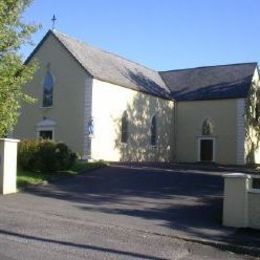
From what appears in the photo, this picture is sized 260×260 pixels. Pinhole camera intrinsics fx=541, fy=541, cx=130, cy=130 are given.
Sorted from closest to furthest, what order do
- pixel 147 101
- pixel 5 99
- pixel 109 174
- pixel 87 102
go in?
pixel 5 99, pixel 109 174, pixel 87 102, pixel 147 101

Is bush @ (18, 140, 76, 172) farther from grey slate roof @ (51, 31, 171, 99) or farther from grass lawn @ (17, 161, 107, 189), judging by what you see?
grey slate roof @ (51, 31, 171, 99)

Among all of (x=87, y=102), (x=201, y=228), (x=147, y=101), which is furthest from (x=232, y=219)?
(x=147, y=101)

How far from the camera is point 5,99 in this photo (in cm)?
1930

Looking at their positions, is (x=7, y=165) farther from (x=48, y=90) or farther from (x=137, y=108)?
(x=137, y=108)

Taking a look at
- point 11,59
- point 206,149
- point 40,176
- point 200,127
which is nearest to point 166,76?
point 200,127

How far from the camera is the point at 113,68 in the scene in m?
39.7

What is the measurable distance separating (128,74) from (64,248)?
1258 inches

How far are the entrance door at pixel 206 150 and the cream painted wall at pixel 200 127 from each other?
0.41 metres

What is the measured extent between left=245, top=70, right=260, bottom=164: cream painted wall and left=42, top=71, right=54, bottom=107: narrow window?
15.2 metres

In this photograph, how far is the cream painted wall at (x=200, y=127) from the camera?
138ft

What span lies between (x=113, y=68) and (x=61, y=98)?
5175 millimetres

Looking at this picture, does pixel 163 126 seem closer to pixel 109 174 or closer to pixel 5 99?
pixel 109 174

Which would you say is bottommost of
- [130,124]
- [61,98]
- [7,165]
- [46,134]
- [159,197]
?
[159,197]

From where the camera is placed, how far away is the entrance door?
43247mm
